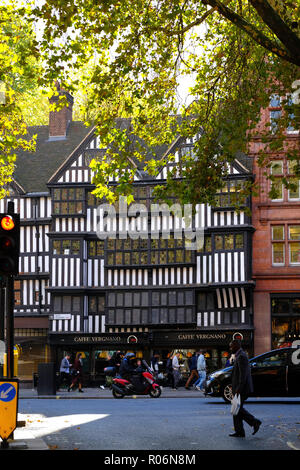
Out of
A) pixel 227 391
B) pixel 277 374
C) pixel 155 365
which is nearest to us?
pixel 277 374

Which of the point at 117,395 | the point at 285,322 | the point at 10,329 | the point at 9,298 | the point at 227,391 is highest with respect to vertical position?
the point at 9,298

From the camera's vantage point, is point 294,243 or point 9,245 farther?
point 294,243

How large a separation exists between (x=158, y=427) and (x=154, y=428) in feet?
0.69

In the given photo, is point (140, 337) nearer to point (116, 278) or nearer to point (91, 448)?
point (116, 278)

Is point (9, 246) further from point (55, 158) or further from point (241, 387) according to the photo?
point (55, 158)

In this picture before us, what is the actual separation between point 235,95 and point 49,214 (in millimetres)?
25364

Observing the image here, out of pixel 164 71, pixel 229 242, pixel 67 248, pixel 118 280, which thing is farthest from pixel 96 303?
pixel 164 71

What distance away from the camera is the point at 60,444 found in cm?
1278

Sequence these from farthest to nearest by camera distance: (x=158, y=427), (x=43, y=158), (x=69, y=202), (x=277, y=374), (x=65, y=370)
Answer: (x=43, y=158), (x=69, y=202), (x=65, y=370), (x=277, y=374), (x=158, y=427)

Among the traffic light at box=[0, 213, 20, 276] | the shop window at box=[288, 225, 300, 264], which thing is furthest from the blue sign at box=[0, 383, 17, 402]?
the shop window at box=[288, 225, 300, 264]

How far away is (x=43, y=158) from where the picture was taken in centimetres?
4528

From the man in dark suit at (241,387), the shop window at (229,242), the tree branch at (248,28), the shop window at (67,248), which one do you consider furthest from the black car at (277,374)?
the shop window at (67,248)

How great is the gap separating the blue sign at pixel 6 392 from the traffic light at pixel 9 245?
1703mm

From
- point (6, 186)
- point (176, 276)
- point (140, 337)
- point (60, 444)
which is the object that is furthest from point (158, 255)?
point (60, 444)
